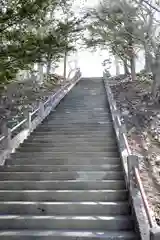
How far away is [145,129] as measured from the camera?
14328 millimetres

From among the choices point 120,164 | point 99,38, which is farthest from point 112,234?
point 99,38

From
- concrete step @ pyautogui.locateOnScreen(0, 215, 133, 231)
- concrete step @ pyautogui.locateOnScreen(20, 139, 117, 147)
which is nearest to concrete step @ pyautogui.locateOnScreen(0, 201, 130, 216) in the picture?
concrete step @ pyautogui.locateOnScreen(0, 215, 133, 231)

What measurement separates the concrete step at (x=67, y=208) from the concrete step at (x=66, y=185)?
0.85 m

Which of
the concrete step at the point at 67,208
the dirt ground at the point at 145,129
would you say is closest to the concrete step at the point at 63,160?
the dirt ground at the point at 145,129

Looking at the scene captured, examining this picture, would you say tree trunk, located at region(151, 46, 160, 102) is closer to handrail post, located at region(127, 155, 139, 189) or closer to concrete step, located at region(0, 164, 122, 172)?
concrete step, located at region(0, 164, 122, 172)

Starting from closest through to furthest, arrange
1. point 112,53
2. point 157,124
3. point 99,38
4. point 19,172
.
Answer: point 19,172 < point 157,124 < point 99,38 < point 112,53

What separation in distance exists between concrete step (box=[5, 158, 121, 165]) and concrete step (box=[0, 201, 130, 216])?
234 centimetres

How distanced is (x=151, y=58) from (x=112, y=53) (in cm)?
1432

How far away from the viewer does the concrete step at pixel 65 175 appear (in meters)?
8.56

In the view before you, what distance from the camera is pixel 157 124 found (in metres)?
14.9

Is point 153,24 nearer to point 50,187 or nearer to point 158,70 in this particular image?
point 158,70

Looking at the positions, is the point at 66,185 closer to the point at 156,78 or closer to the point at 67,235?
the point at 67,235

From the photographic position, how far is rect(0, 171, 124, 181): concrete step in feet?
28.1

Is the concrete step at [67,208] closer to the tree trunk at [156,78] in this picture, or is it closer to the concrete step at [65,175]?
the concrete step at [65,175]
